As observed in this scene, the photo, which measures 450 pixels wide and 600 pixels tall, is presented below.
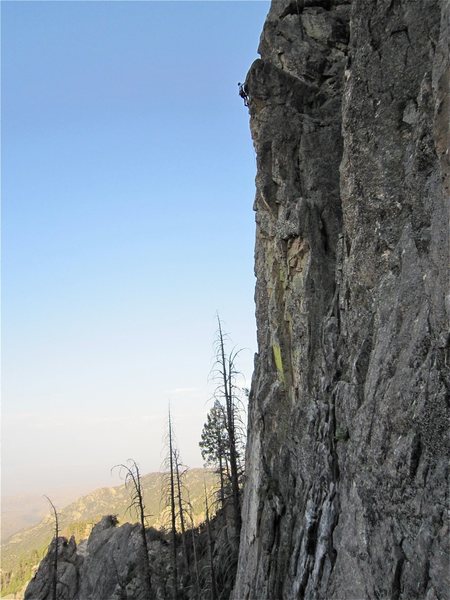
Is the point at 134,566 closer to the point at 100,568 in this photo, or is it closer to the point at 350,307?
the point at 100,568

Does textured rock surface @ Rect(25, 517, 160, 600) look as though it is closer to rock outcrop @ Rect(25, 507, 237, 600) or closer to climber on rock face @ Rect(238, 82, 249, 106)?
rock outcrop @ Rect(25, 507, 237, 600)

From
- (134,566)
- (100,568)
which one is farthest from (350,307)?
(100,568)

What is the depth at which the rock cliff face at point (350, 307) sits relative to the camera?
10047 mm

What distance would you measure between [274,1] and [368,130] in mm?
12084

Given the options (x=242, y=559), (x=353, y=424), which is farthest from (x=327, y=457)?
(x=242, y=559)

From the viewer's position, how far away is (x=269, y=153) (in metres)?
19.5

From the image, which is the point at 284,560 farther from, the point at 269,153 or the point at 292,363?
the point at 269,153

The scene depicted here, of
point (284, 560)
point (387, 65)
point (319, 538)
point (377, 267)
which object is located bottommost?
point (284, 560)

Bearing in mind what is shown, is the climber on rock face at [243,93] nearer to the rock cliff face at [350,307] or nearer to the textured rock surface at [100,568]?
the rock cliff face at [350,307]

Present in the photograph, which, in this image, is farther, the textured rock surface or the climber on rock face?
the textured rock surface

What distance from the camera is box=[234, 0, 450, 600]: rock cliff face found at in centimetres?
1005

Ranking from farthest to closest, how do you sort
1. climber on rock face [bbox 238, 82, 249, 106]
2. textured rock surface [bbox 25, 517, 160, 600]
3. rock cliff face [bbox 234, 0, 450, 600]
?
textured rock surface [bbox 25, 517, 160, 600] → climber on rock face [bbox 238, 82, 249, 106] → rock cliff face [bbox 234, 0, 450, 600]

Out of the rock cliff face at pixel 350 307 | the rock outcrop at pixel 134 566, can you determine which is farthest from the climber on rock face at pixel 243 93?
the rock outcrop at pixel 134 566

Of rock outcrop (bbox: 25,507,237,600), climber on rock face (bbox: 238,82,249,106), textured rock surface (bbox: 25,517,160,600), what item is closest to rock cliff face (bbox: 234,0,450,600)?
climber on rock face (bbox: 238,82,249,106)
